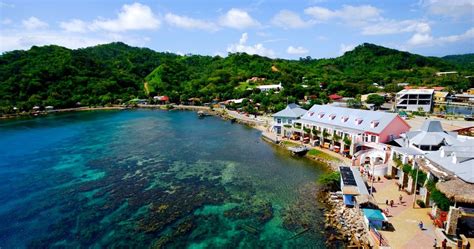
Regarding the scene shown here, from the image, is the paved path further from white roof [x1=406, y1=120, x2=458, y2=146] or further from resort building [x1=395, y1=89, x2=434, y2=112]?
resort building [x1=395, y1=89, x2=434, y2=112]

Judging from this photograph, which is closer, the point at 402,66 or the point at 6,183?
the point at 6,183

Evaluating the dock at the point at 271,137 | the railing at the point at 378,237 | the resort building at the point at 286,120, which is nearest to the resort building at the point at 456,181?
the railing at the point at 378,237

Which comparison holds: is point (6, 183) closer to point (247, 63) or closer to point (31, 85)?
point (31, 85)

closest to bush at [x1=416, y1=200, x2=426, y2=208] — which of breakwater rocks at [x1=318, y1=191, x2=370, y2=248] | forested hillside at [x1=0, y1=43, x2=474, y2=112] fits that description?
breakwater rocks at [x1=318, y1=191, x2=370, y2=248]

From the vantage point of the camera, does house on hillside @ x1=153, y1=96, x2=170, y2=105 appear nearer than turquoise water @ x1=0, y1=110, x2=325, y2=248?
No

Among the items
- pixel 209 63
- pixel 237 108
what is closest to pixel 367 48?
pixel 209 63
